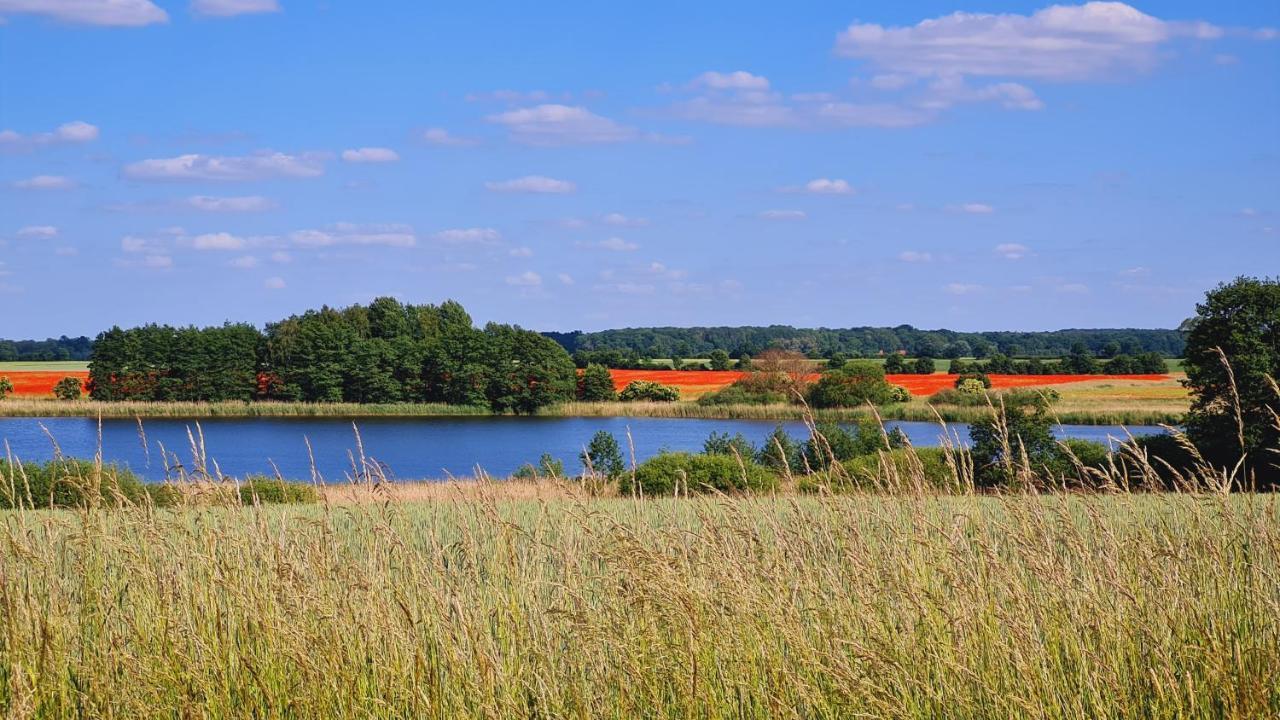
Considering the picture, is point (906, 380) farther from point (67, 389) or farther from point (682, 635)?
point (682, 635)

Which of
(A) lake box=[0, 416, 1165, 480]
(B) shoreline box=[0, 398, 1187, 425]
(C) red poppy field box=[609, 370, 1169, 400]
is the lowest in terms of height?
(A) lake box=[0, 416, 1165, 480]

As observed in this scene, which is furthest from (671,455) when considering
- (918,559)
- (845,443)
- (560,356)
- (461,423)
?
(560,356)

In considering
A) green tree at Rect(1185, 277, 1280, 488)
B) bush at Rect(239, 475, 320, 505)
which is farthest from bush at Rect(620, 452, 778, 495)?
green tree at Rect(1185, 277, 1280, 488)

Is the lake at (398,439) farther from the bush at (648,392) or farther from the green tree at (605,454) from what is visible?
the green tree at (605,454)

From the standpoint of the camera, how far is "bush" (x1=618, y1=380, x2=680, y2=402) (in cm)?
6669

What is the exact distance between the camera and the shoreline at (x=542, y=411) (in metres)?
47.8

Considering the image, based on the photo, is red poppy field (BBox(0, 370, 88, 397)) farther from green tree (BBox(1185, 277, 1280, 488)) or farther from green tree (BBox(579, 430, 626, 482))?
green tree (BBox(1185, 277, 1280, 488))

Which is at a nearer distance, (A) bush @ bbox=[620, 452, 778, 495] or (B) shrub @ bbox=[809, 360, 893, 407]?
(A) bush @ bbox=[620, 452, 778, 495]

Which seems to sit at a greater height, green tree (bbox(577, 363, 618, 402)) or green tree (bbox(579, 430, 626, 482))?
green tree (bbox(577, 363, 618, 402))

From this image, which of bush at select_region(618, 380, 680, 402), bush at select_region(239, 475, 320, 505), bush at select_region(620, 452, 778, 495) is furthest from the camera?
bush at select_region(618, 380, 680, 402)

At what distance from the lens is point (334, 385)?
70688 millimetres

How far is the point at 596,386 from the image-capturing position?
69.9m

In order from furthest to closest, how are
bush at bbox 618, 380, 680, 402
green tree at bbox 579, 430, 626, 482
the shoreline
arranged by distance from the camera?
bush at bbox 618, 380, 680, 402 → the shoreline → green tree at bbox 579, 430, 626, 482

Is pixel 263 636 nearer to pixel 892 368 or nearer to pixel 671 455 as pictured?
pixel 671 455
